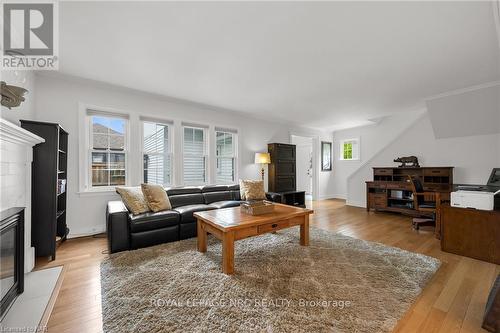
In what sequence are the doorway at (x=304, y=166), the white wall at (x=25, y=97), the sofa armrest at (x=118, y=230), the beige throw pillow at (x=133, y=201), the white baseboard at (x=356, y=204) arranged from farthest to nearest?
the doorway at (x=304, y=166), the white baseboard at (x=356, y=204), the beige throw pillow at (x=133, y=201), the sofa armrest at (x=118, y=230), the white wall at (x=25, y=97)

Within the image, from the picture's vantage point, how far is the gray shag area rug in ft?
4.91

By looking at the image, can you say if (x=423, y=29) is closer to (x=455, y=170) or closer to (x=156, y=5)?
(x=156, y=5)

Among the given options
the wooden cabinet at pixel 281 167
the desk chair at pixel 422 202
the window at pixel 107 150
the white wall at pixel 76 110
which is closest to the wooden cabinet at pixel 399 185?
the desk chair at pixel 422 202

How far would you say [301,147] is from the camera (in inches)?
287

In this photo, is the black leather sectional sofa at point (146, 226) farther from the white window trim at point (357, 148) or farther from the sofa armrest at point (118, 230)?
the white window trim at point (357, 148)

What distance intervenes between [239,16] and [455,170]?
17.6 ft

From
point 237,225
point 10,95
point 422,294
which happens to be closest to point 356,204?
point 422,294

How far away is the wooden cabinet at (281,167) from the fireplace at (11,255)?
4.53 meters

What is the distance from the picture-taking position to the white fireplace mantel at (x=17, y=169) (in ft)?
5.84

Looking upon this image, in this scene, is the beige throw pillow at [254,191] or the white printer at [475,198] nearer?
the white printer at [475,198]

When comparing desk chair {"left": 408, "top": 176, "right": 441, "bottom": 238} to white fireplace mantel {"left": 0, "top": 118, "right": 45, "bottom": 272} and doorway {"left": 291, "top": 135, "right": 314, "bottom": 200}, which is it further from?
white fireplace mantel {"left": 0, "top": 118, "right": 45, "bottom": 272}

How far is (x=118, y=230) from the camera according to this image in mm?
2662

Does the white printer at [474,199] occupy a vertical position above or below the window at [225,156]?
below

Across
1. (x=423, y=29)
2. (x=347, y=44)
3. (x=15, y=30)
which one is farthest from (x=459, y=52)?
(x=15, y=30)
